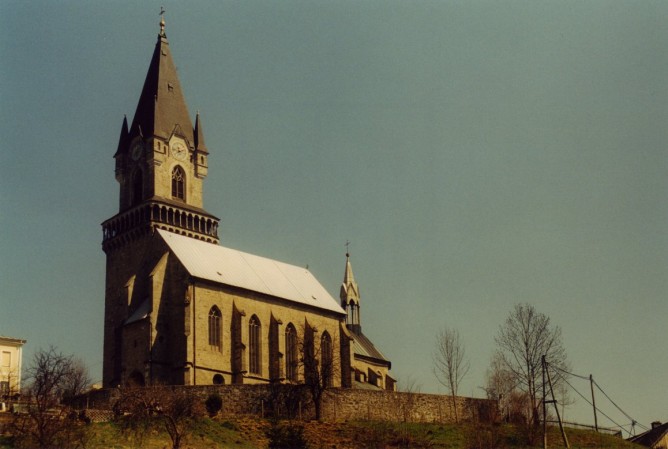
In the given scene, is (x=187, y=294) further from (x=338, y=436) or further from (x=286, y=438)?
(x=286, y=438)

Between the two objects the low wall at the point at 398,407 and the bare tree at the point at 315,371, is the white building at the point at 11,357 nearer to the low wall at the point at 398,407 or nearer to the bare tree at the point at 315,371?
the bare tree at the point at 315,371

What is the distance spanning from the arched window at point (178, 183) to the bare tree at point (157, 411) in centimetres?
3236

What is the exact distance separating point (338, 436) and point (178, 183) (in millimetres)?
38537

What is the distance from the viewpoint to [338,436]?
6222cm

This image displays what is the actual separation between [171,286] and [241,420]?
58.2 feet

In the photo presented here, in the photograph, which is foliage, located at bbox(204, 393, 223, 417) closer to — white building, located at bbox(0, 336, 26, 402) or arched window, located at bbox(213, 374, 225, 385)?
arched window, located at bbox(213, 374, 225, 385)

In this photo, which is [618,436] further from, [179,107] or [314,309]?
[179,107]

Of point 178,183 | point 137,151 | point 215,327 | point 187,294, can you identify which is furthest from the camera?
point 137,151

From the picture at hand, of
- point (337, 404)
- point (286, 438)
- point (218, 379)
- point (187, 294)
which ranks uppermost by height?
point (187, 294)

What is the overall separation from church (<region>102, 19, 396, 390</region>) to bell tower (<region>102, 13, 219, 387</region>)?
111 millimetres

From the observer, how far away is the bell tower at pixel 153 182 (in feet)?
286

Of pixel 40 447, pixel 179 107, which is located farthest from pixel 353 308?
pixel 40 447

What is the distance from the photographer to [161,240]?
268 ft

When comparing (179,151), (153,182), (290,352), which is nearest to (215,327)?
(290,352)
